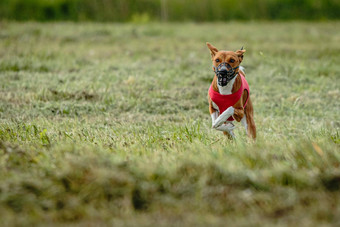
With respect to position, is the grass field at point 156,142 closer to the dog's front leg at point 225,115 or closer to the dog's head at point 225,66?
the dog's front leg at point 225,115

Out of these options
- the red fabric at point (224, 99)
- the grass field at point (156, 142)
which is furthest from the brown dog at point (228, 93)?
the grass field at point (156, 142)

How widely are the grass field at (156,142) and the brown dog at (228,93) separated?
28cm

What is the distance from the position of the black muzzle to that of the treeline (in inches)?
774

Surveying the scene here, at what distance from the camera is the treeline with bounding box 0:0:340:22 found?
877 inches

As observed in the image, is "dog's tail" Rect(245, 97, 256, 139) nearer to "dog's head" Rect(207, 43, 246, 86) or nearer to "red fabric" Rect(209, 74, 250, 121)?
"red fabric" Rect(209, 74, 250, 121)

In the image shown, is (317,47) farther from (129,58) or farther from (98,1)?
(98,1)

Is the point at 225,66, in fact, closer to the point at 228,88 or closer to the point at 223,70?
the point at 223,70

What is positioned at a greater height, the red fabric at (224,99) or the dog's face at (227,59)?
the dog's face at (227,59)

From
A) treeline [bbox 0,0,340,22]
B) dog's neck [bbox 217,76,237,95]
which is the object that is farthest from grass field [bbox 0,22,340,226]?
treeline [bbox 0,0,340,22]

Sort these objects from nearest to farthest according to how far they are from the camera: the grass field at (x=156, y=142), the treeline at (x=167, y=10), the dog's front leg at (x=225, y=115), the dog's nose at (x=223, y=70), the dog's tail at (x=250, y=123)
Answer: the grass field at (x=156, y=142) < the dog's nose at (x=223, y=70) < the dog's front leg at (x=225, y=115) < the dog's tail at (x=250, y=123) < the treeline at (x=167, y=10)

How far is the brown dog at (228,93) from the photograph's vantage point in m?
4.30

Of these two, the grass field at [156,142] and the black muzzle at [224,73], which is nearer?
the grass field at [156,142]

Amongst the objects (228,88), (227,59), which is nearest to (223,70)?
(227,59)

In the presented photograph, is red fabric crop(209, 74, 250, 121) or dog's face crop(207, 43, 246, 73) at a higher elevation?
dog's face crop(207, 43, 246, 73)
